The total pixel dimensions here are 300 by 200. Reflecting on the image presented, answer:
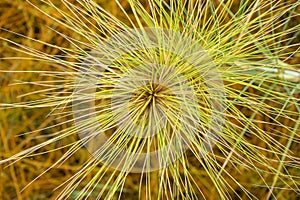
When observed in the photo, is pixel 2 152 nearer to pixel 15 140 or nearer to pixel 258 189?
pixel 15 140

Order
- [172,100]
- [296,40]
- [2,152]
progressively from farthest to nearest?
1. [2,152]
2. [296,40]
3. [172,100]

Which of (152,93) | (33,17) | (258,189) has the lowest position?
(258,189)

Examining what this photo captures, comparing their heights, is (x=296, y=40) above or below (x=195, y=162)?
above

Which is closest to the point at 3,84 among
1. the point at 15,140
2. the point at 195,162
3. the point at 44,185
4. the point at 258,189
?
the point at 15,140

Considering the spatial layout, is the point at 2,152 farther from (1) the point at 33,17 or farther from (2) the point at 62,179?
(1) the point at 33,17

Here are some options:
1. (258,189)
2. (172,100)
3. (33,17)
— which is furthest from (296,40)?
(33,17)

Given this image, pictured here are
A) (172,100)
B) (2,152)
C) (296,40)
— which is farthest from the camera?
(2,152)

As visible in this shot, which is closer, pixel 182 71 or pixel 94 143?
pixel 182 71

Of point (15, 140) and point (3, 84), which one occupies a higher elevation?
point (3, 84)

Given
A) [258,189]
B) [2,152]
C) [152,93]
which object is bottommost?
[258,189]
